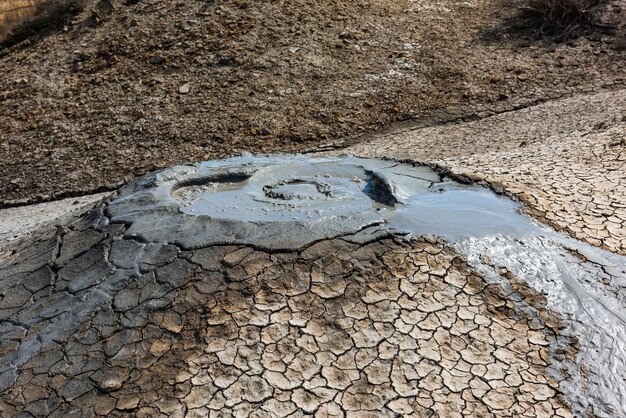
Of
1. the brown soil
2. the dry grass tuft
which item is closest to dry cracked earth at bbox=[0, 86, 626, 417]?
the brown soil

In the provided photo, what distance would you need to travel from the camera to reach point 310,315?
2.17 m

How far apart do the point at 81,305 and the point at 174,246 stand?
399mm

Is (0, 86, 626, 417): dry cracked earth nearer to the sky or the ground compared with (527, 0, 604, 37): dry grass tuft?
nearer to the sky

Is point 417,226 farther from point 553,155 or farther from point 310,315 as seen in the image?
point 553,155

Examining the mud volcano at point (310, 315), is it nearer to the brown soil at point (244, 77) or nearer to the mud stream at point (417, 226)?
the mud stream at point (417, 226)

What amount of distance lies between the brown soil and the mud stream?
276 cm

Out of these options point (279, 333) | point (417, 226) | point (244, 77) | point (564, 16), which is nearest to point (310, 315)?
point (279, 333)

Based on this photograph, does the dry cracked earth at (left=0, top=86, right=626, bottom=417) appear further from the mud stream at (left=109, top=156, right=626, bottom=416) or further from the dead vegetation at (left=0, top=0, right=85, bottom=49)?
the dead vegetation at (left=0, top=0, right=85, bottom=49)

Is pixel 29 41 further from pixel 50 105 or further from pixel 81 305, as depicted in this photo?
pixel 81 305

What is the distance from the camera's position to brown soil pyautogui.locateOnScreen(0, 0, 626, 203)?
5.87 metres

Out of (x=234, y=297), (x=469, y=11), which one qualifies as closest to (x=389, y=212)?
(x=234, y=297)

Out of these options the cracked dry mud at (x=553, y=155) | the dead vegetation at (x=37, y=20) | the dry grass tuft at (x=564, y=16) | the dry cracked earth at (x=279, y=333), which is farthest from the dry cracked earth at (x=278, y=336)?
the dead vegetation at (x=37, y=20)

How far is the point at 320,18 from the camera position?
7.48 m

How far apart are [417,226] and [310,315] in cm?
63
